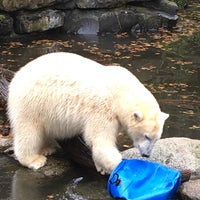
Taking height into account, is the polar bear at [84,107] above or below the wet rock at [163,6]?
above

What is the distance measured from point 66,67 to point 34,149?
96 centimetres

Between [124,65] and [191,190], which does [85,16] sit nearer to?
[124,65]

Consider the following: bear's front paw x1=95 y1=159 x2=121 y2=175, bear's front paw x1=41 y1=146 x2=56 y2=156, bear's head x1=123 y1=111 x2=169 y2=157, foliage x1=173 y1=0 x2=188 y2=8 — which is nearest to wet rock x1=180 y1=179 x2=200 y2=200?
bear's head x1=123 y1=111 x2=169 y2=157

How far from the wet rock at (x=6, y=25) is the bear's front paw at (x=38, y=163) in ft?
22.6

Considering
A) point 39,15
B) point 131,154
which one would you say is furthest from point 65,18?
point 131,154

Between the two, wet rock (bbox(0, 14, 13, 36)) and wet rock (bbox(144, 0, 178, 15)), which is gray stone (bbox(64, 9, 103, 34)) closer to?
wet rock (bbox(0, 14, 13, 36))

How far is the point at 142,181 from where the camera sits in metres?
4.79

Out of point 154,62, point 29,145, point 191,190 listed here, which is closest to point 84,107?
point 29,145

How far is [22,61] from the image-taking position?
33.8 feet

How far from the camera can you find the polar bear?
15.8 feet

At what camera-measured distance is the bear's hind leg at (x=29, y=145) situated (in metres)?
5.16

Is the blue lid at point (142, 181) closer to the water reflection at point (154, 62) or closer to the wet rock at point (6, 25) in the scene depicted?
A: the water reflection at point (154, 62)

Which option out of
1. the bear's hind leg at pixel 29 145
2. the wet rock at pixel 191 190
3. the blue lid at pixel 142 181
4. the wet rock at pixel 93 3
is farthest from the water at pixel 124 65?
the wet rock at pixel 93 3

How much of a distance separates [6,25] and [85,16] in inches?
87.8
